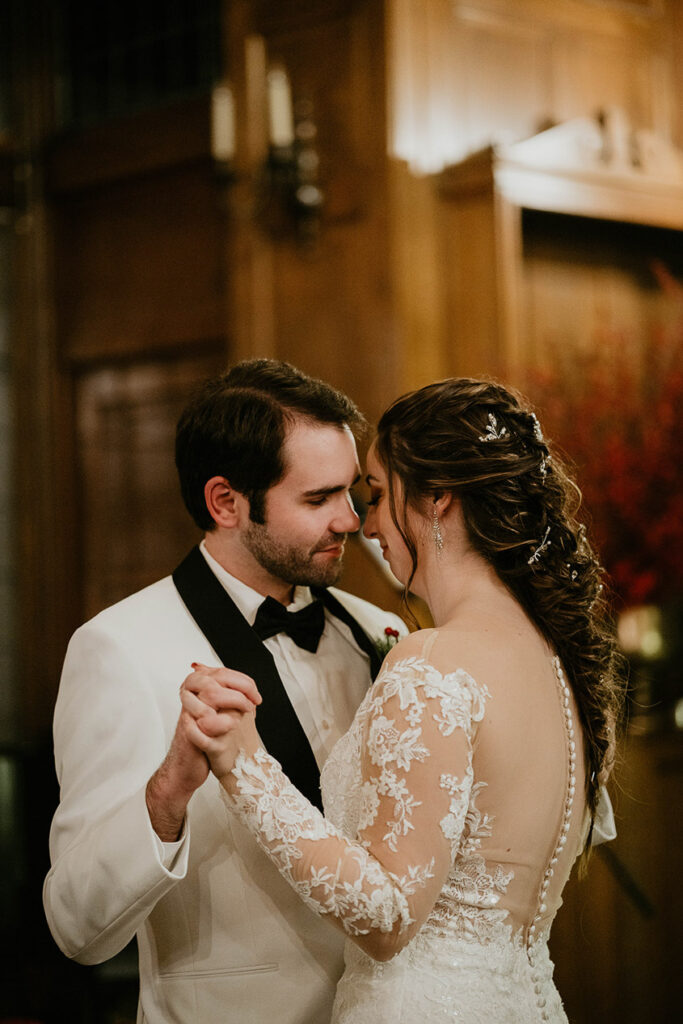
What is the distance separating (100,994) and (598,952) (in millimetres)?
1636

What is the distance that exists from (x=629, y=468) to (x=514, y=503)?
218 centimetres

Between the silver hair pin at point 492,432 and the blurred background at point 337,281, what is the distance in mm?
1953

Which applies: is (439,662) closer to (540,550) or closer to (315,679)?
(540,550)

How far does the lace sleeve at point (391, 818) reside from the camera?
172cm

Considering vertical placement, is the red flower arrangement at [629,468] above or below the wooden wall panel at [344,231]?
below

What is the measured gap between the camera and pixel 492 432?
199cm

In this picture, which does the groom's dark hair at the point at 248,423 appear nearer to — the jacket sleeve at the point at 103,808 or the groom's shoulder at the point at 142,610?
the groom's shoulder at the point at 142,610

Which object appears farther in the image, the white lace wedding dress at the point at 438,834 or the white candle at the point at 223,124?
the white candle at the point at 223,124

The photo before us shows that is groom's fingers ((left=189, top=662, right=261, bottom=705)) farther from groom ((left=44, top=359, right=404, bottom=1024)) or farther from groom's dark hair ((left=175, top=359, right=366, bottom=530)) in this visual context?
groom's dark hair ((left=175, top=359, right=366, bottom=530))

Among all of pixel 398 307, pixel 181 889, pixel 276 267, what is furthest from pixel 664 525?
pixel 181 889

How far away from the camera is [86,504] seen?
20.3ft

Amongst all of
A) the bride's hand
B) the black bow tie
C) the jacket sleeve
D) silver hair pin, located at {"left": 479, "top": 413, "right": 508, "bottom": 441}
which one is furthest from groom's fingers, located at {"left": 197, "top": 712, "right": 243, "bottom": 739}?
silver hair pin, located at {"left": 479, "top": 413, "right": 508, "bottom": 441}

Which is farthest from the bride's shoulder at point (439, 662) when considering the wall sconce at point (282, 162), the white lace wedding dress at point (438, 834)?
the wall sconce at point (282, 162)

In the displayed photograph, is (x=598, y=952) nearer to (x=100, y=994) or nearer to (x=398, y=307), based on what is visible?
(x=100, y=994)
